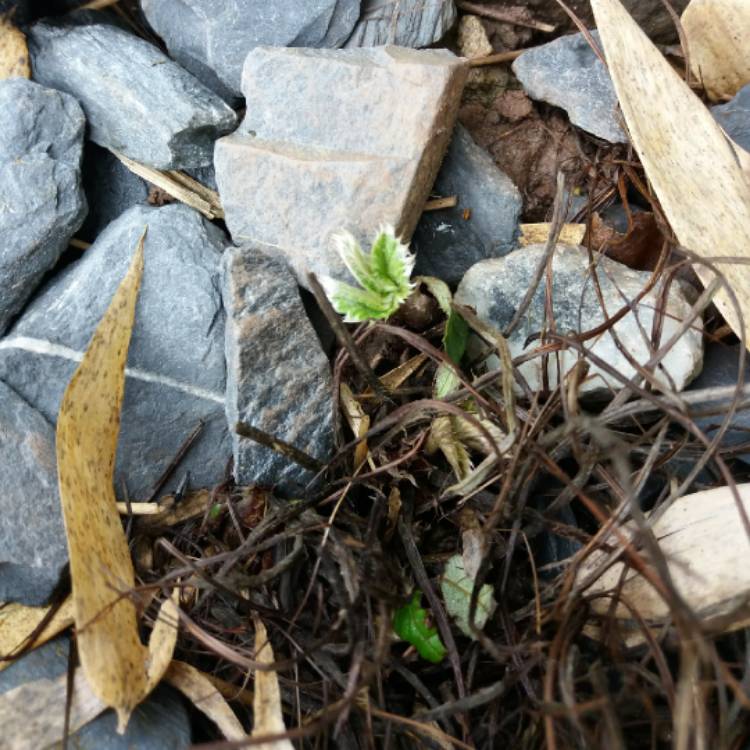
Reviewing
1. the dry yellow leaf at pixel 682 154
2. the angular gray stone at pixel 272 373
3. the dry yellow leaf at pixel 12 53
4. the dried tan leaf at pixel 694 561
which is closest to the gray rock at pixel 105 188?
the dry yellow leaf at pixel 12 53

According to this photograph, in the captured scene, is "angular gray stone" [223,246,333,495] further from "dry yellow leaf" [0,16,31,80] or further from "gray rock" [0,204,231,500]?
"dry yellow leaf" [0,16,31,80]

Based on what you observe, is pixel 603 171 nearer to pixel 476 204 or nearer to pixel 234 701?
pixel 476 204

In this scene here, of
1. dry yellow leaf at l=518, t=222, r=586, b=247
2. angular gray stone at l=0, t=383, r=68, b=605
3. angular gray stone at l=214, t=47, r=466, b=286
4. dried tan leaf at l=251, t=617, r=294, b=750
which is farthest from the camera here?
dry yellow leaf at l=518, t=222, r=586, b=247

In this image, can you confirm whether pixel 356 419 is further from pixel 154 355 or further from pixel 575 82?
pixel 575 82

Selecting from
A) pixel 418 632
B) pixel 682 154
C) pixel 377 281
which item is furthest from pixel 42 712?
pixel 682 154

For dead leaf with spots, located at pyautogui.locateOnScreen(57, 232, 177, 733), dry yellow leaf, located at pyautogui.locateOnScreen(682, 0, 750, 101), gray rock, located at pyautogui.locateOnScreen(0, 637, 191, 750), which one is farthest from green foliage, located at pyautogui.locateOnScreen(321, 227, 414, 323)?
dry yellow leaf, located at pyautogui.locateOnScreen(682, 0, 750, 101)

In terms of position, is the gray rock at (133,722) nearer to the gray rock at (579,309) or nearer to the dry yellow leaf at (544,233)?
the gray rock at (579,309)

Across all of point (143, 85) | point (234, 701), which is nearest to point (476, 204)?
point (143, 85)
